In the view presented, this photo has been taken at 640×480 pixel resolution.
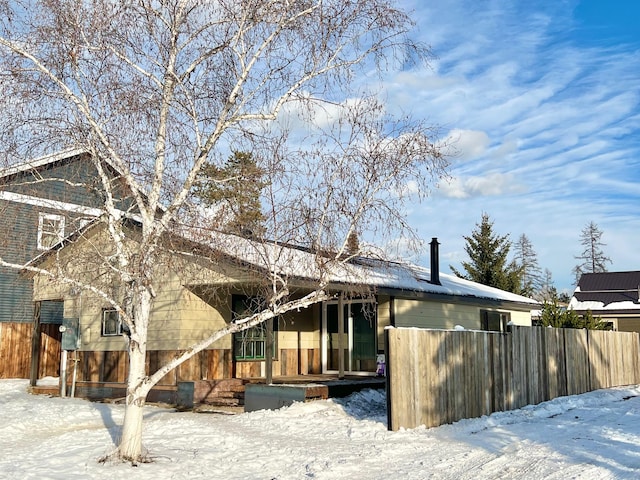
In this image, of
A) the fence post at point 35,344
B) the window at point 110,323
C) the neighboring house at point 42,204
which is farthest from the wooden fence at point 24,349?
the neighboring house at point 42,204

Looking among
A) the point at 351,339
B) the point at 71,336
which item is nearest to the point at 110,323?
the point at 71,336

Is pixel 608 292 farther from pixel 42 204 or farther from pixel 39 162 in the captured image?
pixel 39 162

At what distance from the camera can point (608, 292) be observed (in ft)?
115

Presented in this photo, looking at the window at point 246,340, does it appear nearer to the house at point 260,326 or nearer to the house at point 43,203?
the house at point 260,326

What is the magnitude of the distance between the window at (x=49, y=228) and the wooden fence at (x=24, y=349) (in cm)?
1360

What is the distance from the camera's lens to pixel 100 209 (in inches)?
379

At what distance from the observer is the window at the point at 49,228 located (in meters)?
8.84

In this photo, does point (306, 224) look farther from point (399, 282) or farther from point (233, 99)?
point (399, 282)

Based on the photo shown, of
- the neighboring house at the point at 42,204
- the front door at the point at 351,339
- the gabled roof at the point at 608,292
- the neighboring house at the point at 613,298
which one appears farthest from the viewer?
the gabled roof at the point at 608,292

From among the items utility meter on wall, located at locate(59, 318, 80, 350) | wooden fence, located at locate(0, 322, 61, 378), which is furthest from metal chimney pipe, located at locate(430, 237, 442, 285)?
wooden fence, located at locate(0, 322, 61, 378)

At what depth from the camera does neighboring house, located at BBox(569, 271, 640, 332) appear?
104 ft

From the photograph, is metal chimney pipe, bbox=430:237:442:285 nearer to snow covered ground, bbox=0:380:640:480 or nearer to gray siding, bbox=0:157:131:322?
snow covered ground, bbox=0:380:640:480

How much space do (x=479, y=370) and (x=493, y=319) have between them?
29.7 feet

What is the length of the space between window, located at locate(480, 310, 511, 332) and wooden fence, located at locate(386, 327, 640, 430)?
361cm
